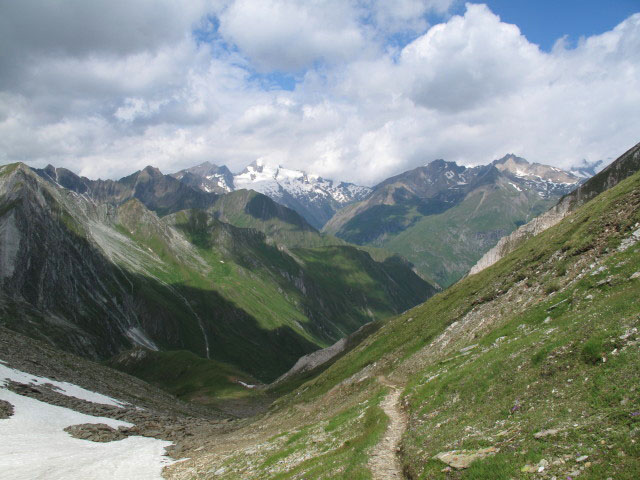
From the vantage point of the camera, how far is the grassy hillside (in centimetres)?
1662

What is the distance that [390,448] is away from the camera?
1043 inches

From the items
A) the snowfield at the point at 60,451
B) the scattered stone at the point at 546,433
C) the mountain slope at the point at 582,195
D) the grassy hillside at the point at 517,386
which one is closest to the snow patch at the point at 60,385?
the snowfield at the point at 60,451

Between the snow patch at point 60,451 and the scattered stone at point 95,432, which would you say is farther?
the scattered stone at point 95,432

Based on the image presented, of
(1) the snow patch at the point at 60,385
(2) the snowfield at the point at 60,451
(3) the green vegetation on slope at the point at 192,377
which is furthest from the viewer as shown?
(3) the green vegetation on slope at the point at 192,377

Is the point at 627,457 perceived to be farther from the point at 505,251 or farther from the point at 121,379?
the point at 121,379

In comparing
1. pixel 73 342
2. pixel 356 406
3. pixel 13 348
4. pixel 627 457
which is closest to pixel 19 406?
pixel 13 348

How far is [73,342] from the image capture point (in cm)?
16038

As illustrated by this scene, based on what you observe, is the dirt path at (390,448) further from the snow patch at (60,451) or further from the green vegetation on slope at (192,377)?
the green vegetation on slope at (192,377)

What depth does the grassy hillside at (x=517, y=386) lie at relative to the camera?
16625mm

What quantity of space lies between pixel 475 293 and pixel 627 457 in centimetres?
4656

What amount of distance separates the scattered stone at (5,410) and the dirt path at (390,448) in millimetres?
45652

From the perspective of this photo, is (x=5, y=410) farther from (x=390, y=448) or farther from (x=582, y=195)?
(x=582, y=195)

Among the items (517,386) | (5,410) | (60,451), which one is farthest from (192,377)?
(517,386)

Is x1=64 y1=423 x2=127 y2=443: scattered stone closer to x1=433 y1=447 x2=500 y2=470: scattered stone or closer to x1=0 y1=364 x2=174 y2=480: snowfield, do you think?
x1=0 y1=364 x2=174 y2=480: snowfield
